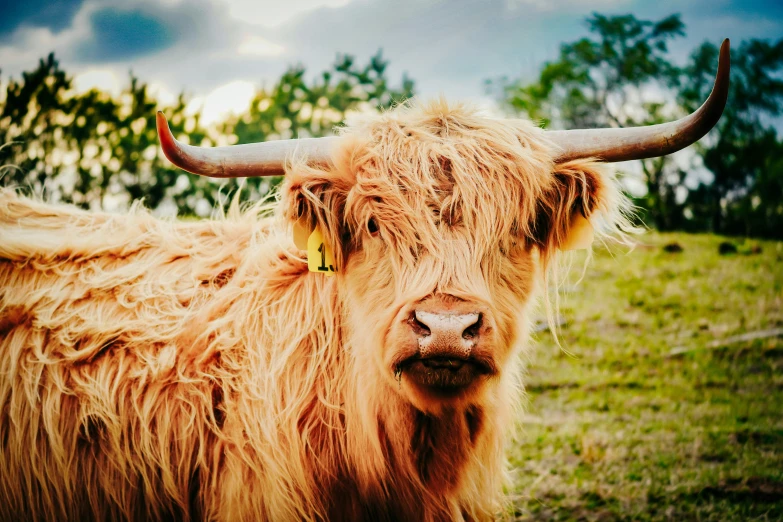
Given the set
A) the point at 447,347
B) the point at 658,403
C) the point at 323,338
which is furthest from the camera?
the point at 658,403

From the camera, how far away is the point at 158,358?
2555 millimetres

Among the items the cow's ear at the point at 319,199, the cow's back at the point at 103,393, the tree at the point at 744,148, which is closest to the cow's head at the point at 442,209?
the cow's ear at the point at 319,199

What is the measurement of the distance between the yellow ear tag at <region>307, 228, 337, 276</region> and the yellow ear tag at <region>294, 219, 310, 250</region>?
0.04 metres

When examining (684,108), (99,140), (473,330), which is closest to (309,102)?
(99,140)

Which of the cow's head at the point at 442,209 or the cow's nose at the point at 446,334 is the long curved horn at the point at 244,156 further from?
the cow's nose at the point at 446,334

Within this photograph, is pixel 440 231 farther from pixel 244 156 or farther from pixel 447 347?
pixel 244 156

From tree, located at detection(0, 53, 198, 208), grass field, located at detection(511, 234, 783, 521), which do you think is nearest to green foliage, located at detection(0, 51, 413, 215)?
tree, located at detection(0, 53, 198, 208)

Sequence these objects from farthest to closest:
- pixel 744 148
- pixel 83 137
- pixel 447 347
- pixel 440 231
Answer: pixel 744 148 → pixel 83 137 → pixel 440 231 → pixel 447 347

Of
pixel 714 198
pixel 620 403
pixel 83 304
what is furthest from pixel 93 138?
pixel 714 198

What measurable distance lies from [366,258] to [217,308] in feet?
2.80

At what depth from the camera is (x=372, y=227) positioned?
7.25ft

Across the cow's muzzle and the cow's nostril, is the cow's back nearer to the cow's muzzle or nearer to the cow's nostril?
the cow's muzzle

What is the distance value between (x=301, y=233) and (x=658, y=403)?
3.82 meters

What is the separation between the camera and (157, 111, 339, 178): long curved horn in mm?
2113
